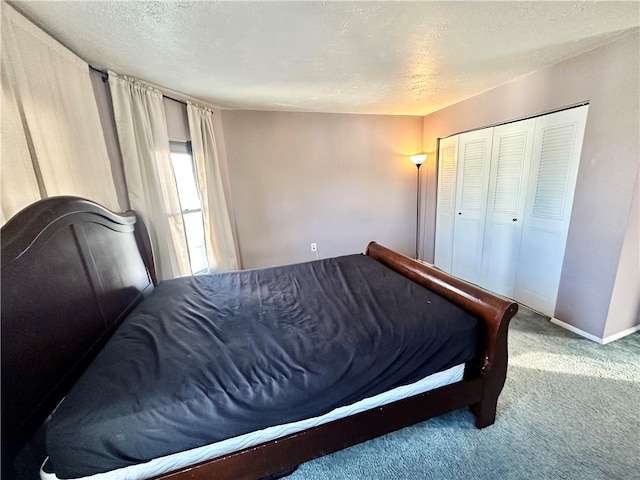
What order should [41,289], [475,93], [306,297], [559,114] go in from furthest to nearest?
[475,93]
[559,114]
[306,297]
[41,289]

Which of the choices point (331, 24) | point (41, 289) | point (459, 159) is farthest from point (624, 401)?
point (41, 289)

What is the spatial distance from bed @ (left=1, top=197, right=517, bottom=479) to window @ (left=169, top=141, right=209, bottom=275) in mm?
1207

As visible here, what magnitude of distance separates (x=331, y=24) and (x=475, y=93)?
7.29 ft

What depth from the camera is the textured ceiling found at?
134 cm

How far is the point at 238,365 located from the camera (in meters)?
1.09

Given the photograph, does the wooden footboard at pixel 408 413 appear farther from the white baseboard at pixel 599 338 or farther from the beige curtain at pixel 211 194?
the beige curtain at pixel 211 194

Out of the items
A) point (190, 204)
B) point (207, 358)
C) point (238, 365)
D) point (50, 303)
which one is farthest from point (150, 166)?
point (238, 365)

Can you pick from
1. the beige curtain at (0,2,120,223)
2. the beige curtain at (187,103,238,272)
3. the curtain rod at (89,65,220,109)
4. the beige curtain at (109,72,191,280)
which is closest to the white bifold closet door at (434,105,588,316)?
the beige curtain at (187,103,238,272)

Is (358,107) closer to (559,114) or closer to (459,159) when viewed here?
(459,159)

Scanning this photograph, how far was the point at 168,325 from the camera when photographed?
1.40 metres

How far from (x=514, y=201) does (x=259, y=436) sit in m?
3.00

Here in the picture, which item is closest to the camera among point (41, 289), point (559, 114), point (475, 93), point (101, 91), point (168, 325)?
point (41, 289)

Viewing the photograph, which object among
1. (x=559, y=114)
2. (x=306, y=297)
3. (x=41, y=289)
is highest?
(x=559, y=114)

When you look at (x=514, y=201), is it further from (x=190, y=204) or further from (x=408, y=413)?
(x=190, y=204)
